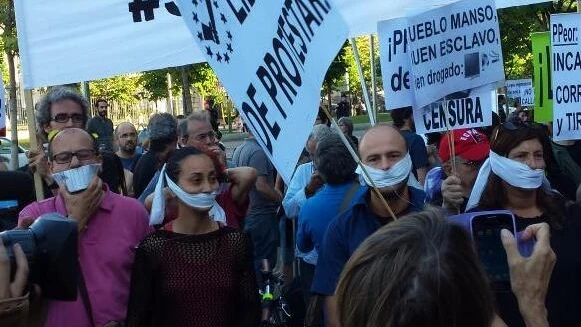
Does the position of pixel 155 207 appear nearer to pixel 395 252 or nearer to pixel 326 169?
pixel 326 169

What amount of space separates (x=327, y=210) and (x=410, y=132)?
2306 mm

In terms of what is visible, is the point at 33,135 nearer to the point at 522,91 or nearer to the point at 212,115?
the point at 212,115

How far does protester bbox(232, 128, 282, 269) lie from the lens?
7.58m

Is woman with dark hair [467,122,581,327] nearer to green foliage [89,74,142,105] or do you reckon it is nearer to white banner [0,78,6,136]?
white banner [0,78,6,136]

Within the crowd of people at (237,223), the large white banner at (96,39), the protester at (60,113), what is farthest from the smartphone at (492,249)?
the protester at (60,113)

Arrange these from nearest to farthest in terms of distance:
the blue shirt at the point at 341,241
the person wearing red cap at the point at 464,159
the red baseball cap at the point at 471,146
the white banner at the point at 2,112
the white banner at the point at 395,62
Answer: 1. the blue shirt at the point at 341,241
2. the person wearing red cap at the point at 464,159
3. the red baseball cap at the point at 471,146
4. the white banner at the point at 395,62
5. the white banner at the point at 2,112

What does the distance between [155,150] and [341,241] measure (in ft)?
10.3

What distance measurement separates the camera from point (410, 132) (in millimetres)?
7211

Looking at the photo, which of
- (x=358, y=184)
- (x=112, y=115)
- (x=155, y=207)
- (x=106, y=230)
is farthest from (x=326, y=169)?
(x=112, y=115)

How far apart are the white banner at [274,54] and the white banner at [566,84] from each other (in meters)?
2.76

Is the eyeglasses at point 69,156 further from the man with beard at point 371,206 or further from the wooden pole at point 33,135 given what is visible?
the man with beard at point 371,206

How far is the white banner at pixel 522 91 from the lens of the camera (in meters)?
22.8

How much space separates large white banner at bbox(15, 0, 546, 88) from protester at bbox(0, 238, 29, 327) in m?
3.40

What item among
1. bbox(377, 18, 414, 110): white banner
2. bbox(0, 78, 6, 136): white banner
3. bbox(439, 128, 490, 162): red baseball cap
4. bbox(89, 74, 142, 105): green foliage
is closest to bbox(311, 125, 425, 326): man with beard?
bbox(439, 128, 490, 162): red baseball cap
